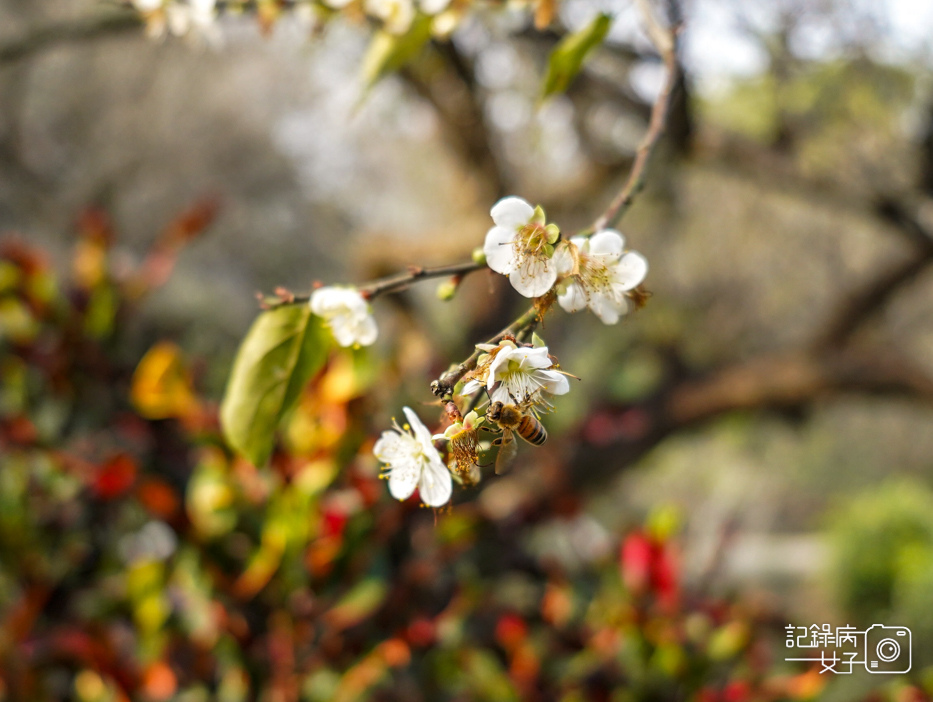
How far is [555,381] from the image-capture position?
1.25ft

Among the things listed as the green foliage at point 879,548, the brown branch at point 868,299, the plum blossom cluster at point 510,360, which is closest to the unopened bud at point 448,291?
the plum blossom cluster at point 510,360

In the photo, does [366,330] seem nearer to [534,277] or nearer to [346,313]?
[346,313]

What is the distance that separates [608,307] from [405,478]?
0.57 ft

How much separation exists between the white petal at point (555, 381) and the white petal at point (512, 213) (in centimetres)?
9

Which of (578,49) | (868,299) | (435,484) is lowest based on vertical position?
(435,484)

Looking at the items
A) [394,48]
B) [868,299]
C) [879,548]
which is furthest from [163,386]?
[879,548]

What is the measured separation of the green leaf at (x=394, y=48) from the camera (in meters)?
0.68

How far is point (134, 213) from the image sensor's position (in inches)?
248

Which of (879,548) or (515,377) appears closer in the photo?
(515,377)

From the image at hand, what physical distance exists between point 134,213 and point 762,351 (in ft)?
18.0

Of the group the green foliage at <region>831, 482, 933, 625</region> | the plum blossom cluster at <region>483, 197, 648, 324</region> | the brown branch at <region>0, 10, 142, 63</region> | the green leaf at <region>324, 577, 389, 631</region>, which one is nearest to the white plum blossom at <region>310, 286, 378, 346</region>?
the plum blossom cluster at <region>483, 197, 648, 324</region>

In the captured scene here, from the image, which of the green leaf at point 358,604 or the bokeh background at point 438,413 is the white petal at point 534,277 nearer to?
the bokeh background at point 438,413

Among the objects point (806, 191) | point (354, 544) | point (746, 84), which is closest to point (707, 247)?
point (746, 84)

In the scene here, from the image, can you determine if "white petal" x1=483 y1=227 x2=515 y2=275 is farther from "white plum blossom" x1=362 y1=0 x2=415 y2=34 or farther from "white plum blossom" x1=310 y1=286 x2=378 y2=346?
"white plum blossom" x1=362 y1=0 x2=415 y2=34
